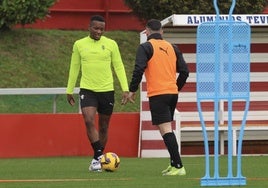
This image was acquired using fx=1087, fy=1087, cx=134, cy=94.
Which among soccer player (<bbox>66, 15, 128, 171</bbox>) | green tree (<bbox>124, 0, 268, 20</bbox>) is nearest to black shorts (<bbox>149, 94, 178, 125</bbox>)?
soccer player (<bbox>66, 15, 128, 171</bbox>)

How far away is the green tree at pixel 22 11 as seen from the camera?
1142 inches

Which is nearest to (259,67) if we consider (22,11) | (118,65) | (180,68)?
(118,65)

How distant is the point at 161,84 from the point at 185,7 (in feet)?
54.6

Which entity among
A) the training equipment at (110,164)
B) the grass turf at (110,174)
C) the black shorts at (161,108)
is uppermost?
the black shorts at (161,108)

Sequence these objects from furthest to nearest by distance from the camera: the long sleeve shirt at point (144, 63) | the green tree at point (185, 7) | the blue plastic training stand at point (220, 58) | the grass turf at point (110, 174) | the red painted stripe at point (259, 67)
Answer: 1. the green tree at point (185, 7)
2. the red painted stripe at point (259, 67)
3. the long sleeve shirt at point (144, 63)
4. the grass turf at point (110, 174)
5. the blue plastic training stand at point (220, 58)

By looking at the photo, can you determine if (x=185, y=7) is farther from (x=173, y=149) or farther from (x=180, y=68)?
(x=173, y=149)

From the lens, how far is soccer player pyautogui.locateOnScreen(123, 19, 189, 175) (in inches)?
566

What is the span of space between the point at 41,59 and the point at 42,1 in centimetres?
160

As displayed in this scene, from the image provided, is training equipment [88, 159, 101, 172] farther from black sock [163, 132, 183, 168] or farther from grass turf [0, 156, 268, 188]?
black sock [163, 132, 183, 168]

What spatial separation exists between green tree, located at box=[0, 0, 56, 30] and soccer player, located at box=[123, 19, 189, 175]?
48.7 ft

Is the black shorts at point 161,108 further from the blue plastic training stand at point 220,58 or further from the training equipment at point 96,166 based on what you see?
the blue plastic training stand at point 220,58

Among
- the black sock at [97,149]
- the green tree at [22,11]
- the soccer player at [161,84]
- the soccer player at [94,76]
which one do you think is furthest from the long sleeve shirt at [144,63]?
the green tree at [22,11]

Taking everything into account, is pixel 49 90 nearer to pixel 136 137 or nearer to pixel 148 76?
pixel 136 137

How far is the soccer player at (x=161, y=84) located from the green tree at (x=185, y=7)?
16.3 m
